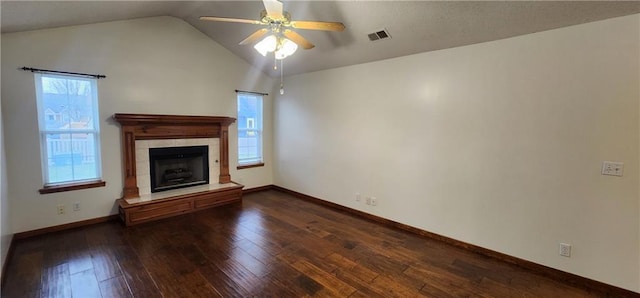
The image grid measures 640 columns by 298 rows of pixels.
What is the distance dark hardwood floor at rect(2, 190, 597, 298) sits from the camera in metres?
2.29

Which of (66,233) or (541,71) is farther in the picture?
(66,233)

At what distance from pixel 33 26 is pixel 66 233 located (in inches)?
97.2

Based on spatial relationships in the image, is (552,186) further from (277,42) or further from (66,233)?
(66,233)

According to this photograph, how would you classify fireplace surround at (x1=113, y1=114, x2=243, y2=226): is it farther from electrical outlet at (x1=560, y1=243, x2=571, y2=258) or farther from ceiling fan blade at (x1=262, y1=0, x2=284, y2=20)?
electrical outlet at (x1=560, y1=243, x2=571, y2=258)

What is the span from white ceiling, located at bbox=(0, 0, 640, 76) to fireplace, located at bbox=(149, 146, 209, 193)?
6.45 feet

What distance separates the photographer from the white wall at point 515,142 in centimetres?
226

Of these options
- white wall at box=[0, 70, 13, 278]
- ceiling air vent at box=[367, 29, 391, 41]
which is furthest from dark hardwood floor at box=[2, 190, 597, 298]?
ceiling air vent at box=[367, 29, 391, 41]

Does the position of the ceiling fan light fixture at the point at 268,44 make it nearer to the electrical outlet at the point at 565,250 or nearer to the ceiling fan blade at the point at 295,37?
the ceiling fan blade at the point at 295,37

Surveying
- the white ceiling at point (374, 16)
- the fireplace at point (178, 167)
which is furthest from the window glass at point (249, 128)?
the white ceiling at point (374, 16)

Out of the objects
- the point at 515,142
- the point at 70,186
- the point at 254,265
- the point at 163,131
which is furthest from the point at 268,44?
the point at 70,186

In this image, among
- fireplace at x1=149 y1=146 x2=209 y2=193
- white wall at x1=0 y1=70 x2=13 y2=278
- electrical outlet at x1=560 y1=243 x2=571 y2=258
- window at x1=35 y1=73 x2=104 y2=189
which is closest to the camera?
white wall at x1=0 y1=70 x2=13 y2=278

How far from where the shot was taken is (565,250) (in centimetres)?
251

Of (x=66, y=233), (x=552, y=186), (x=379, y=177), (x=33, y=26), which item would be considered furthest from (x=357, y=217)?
(x=33, y=26)

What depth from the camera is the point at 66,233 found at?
335 centimetres
